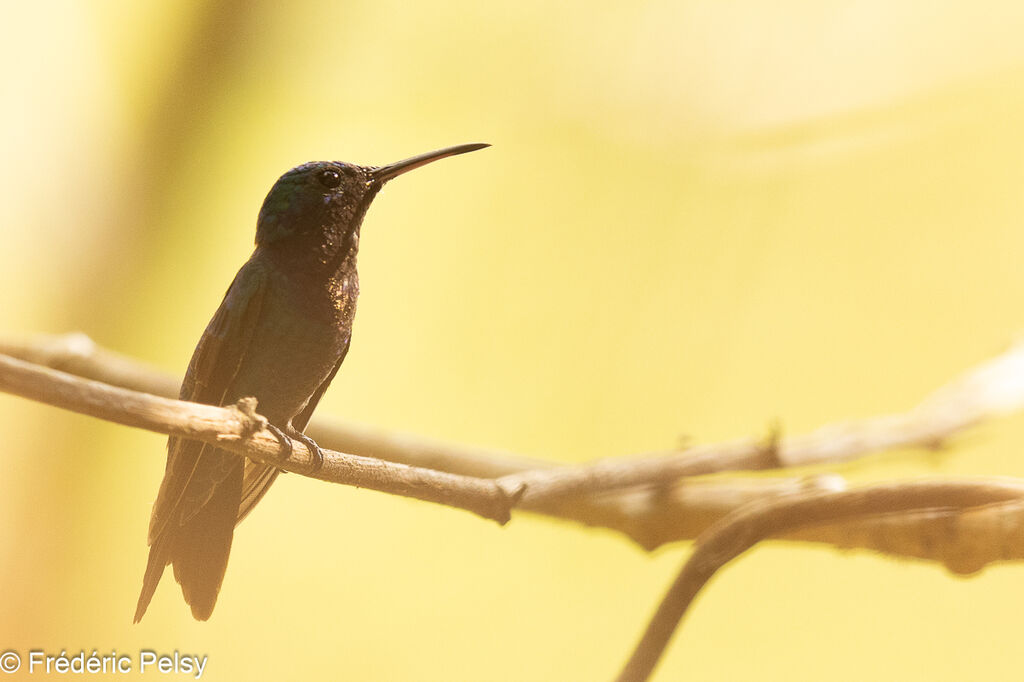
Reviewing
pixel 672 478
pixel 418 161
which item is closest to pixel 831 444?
pixel 672 478

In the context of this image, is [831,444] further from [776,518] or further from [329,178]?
[329,178]

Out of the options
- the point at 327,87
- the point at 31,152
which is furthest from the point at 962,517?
the point at 31,152

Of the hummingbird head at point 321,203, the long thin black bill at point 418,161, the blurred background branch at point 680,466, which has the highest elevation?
the long thin black bill at point 418,161

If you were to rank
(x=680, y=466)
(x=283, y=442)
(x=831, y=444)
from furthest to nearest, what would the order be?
(x=831, y=444) → (x=680, y=466) → (x=283, y=442)

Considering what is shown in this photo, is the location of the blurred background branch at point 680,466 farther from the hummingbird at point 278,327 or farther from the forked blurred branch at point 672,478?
the hummingbird at point 278,327

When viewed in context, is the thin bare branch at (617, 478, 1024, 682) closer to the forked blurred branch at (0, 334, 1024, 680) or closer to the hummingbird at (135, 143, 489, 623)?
the forked blurred branch at (0, 334, 1024, 680)

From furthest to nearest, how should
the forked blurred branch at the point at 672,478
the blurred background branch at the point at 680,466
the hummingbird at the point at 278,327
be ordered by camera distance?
the blurred background branch at the point at 680,466, the hummingbird at the point at 278,327, the forked blurred branch at the point at 672,478

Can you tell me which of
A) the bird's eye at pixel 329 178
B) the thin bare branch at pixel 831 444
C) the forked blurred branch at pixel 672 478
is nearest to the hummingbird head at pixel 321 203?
the bird's eye at pixel 329 178
